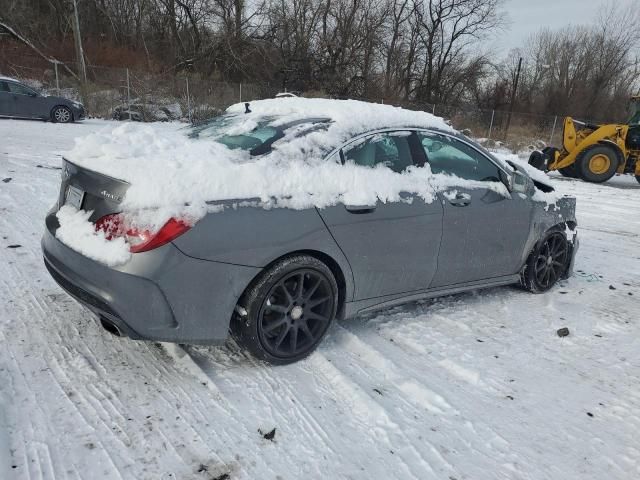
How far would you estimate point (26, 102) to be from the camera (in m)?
15.7

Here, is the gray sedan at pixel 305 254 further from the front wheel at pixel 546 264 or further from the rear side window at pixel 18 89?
the rear side window at pixel 18 89

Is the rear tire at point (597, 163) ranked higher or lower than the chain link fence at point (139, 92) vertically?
lower

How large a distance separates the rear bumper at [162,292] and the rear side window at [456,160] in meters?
1.75

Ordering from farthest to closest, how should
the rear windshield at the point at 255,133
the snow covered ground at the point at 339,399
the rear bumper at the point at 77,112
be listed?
the rear bumper at the point at 77,112
the rear windshield at the point at 255,133
the snow covered ground at the point at 339,399

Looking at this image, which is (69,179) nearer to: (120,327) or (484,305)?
(120,327)

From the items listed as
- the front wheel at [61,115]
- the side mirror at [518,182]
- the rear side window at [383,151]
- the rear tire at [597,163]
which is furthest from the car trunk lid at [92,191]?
the front wheel at [61,115]

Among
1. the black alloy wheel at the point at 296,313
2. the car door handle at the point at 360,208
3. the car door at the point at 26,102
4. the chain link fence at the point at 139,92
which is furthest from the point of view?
the chain link fence at the point at 139,92

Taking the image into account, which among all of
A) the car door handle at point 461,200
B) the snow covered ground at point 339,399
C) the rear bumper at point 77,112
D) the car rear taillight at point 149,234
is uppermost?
the rear bumper at point 77,112

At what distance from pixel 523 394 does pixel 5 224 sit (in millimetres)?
5180

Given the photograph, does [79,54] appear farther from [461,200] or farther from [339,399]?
[339,399]

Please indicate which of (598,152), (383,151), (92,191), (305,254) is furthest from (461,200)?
(598,152)

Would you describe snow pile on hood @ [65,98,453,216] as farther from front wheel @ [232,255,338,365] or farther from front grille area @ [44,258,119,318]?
front grille area @ [44,258,119,318]

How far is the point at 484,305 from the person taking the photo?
14.0 ft

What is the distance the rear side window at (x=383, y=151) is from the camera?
3.29m
